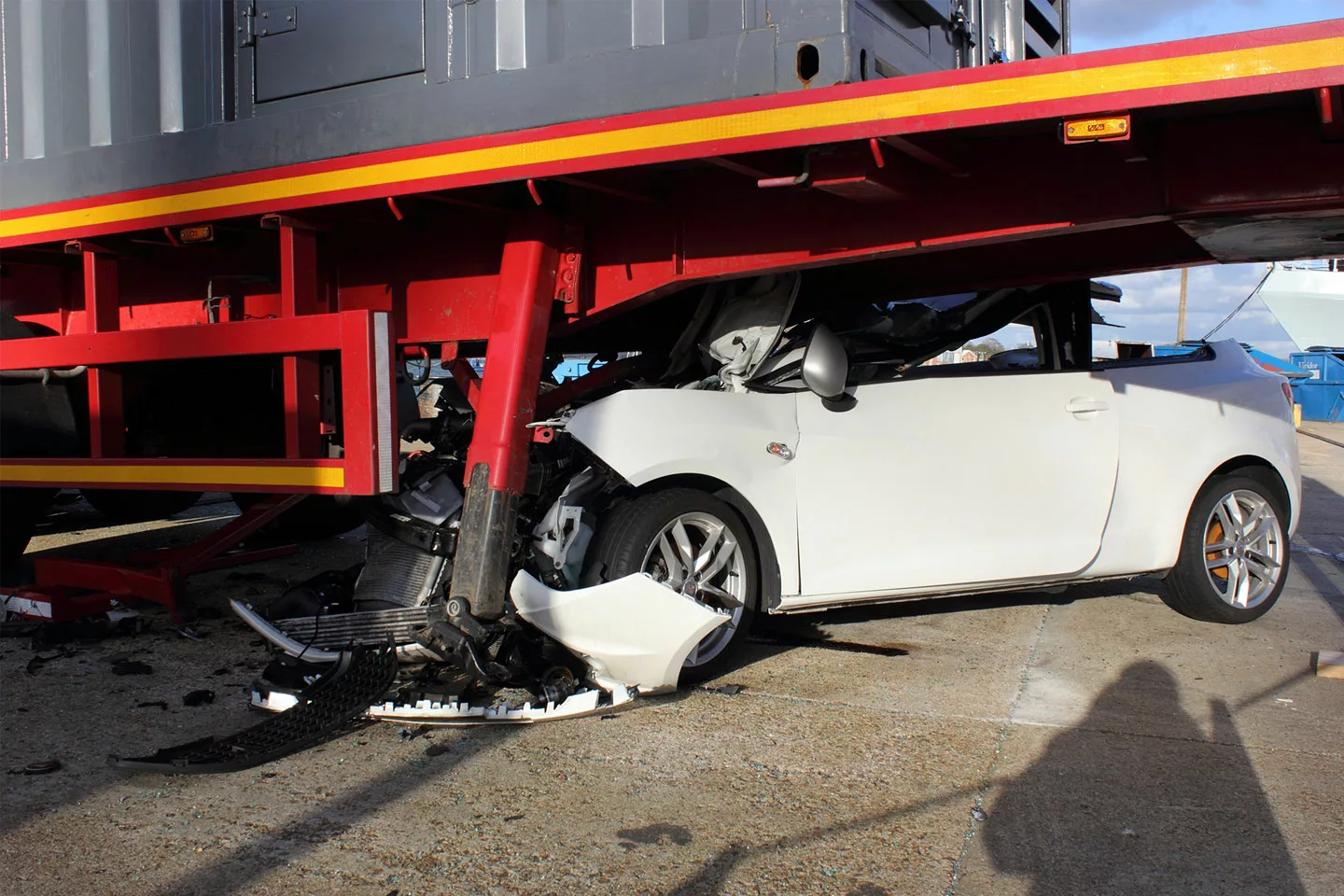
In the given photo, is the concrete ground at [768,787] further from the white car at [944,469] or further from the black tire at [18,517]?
the black tire at [18,517]

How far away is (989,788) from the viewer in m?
3.31

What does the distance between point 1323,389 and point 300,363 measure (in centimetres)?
3054

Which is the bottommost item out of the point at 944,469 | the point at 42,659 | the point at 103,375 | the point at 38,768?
the point at 38,768

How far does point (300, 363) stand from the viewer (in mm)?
4520

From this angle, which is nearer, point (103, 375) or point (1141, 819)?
point (1141, 819)

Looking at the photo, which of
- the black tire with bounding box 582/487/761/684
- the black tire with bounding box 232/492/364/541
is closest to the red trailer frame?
the black tire with bounding box 582/487/761/684

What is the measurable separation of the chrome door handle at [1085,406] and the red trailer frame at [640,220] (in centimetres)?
59

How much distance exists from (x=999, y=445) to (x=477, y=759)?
2.68m

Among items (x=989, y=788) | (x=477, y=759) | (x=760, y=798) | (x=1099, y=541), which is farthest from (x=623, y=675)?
(x=1099, y=541)

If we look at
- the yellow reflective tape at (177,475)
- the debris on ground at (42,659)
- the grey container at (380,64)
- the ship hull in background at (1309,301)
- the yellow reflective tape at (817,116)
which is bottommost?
the debris on ground at (42,659)

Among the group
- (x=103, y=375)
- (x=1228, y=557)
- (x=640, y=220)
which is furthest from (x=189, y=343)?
(x=1228, y=557)

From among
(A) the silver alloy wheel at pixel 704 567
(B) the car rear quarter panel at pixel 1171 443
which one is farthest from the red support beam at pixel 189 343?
(B) the car rear quarter panel at pixel 1171 443

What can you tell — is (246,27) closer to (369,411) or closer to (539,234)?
(539,234)

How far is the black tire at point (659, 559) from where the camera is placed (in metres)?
4.12
